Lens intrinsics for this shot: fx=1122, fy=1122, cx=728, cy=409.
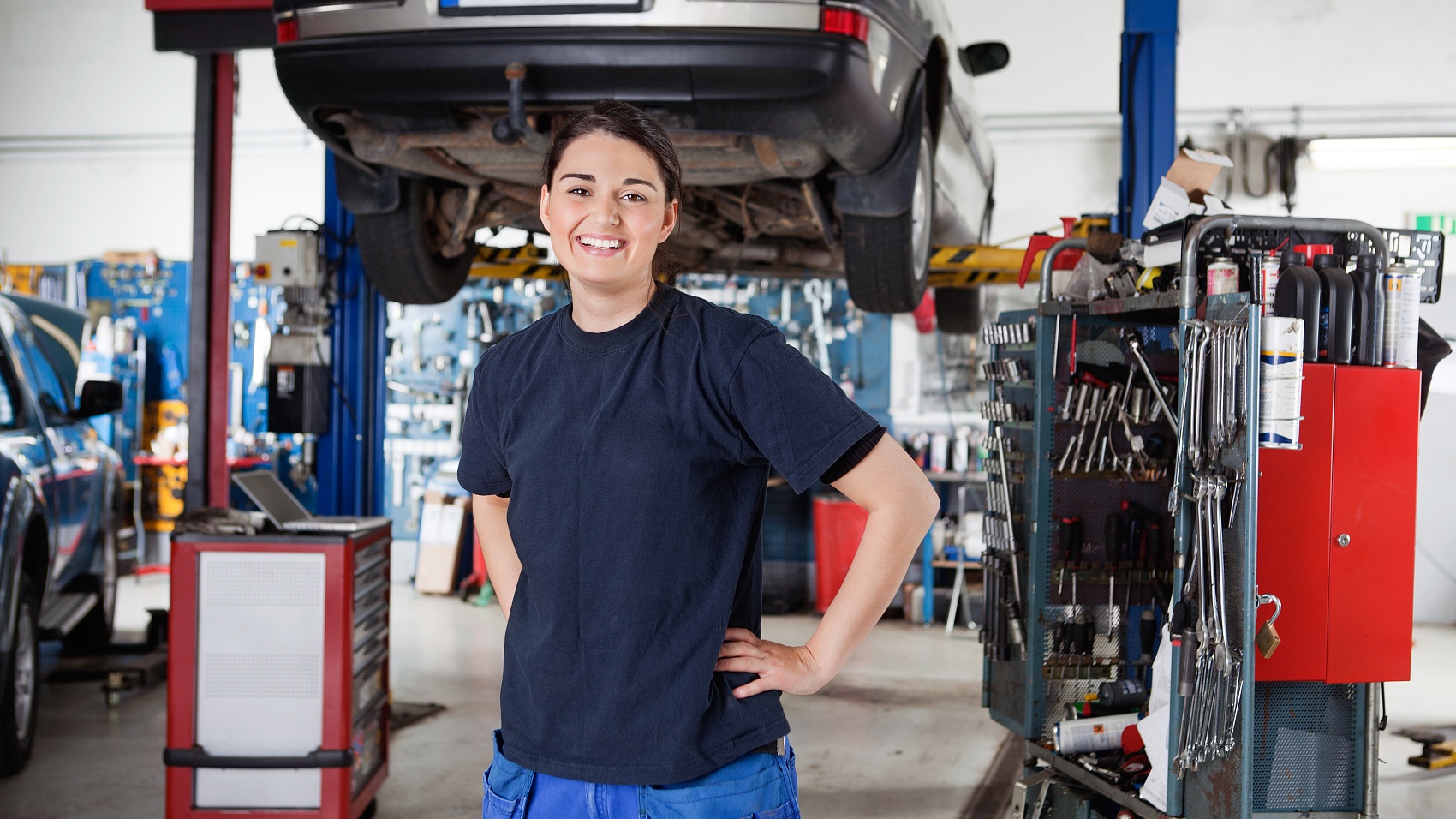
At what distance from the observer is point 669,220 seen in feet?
4.31

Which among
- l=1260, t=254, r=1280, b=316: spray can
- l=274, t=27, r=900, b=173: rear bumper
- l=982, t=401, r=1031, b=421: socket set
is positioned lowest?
l=982, t=401, r=1031, b=421: socket set

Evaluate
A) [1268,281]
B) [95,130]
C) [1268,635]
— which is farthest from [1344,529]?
[95,130]

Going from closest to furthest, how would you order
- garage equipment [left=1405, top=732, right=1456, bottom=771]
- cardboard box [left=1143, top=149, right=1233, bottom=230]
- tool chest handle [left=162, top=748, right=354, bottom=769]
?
cardboard box [left=1143, top=149, right=1233, bottom=230], tool chest handle [left=162, top=748, right=354, bottom=769], garage equipment [left=1405, top=732, right=1456, bottom=771]

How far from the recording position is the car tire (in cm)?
584

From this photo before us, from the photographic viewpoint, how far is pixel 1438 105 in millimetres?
6656

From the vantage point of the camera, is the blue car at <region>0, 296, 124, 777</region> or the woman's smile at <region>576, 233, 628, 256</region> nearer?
the woman's smile at <region>576, 233, 628, 256</region>

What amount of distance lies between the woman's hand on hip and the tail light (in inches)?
66.4

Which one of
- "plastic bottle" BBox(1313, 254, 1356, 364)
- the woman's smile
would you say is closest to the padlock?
"plastic bottle" BBox(1313, 254, 1356, 364)

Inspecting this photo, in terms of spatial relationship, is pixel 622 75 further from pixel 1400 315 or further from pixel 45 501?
pixel 45 501

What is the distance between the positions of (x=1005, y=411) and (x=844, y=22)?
3.95 ft

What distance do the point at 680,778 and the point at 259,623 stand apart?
2029 mm

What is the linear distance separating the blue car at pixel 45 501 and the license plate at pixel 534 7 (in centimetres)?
212

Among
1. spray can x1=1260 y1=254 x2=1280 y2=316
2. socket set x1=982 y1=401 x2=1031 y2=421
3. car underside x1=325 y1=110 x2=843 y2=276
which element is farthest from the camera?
socket set x1=982 y1=401 x2=1031 y2=421

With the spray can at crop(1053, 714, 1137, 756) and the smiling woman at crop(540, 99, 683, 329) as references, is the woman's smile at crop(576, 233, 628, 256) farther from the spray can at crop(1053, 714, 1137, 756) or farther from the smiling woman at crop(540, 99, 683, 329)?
the spray can at crop(1053, 714, 1137, 756)
